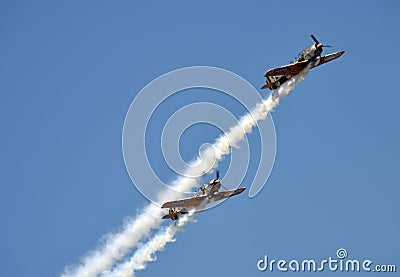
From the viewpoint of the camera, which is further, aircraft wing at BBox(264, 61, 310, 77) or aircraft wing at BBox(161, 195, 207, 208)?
aircraft wing at BBox(161, 195, 207, 208)

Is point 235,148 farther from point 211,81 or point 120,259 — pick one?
point 120,259

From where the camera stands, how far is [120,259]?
3297 inches

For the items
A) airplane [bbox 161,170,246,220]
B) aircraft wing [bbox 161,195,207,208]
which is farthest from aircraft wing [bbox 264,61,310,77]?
aircraft wing [bbox 161,195,207,208]

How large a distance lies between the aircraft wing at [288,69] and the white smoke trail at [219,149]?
880mm

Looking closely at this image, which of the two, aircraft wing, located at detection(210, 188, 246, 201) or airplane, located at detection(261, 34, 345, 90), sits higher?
airplane, located at detection(261, 34, 345, 90)

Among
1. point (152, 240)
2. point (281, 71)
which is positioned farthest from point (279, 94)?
point (152, 240)

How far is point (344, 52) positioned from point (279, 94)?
677 cm

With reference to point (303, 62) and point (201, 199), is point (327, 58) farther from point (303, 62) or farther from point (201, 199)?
point (201, 199)

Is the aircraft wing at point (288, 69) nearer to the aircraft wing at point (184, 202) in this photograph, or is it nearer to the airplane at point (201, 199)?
the airplane at point (201, 199)

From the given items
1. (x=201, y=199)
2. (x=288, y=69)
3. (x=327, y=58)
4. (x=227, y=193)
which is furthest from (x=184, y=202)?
(x=327, y=58)

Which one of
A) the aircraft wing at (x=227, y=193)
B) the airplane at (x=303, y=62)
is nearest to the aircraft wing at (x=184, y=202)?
the aircraft wing at (x=227, y=193)

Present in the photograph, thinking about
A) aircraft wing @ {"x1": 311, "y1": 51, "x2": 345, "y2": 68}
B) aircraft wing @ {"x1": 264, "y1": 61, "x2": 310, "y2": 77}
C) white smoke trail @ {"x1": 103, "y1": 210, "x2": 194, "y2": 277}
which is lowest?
white smoke trail @ {"x1": 103, "y1": 210, "x2": 194, "y2": 277}

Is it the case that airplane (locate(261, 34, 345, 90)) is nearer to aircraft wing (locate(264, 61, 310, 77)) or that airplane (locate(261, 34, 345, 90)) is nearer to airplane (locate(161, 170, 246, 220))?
aircraft wing (locate(264, 61, 310, 77))

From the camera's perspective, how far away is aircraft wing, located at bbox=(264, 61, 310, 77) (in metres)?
81.9
